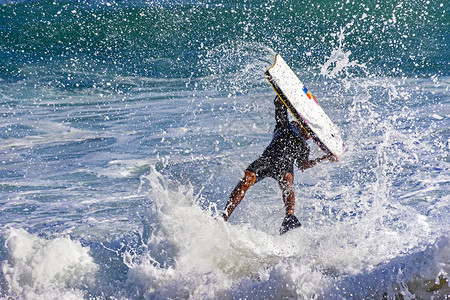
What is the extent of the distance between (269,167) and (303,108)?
728 millimetres

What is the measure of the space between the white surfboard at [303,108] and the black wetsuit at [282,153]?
14 cm

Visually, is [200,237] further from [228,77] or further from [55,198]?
[228,77]

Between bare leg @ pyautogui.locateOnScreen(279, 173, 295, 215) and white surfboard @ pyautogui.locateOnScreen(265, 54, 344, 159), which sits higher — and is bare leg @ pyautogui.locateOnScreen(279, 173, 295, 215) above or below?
below

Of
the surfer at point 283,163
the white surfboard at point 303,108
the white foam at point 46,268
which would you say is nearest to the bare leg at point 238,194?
the surfer at point 283,163

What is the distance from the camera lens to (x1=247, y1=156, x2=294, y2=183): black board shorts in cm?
489

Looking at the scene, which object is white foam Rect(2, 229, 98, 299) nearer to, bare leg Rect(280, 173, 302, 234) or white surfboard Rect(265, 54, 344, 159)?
bare leg Rect(280, 173, 302, 234)

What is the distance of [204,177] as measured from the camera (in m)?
7.10

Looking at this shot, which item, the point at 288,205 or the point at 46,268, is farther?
the point at 288,205

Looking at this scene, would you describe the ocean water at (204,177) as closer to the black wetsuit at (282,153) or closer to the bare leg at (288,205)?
the bare leg at (288,205)

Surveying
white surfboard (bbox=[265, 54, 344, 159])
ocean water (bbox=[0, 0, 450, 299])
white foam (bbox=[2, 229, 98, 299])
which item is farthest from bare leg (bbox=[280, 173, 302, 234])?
white foam (bbox=[2, 229, 98, 299])

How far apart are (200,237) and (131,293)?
79cm

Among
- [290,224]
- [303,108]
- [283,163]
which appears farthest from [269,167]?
[303,108]

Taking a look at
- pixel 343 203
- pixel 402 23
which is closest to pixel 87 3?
pixel 402 23

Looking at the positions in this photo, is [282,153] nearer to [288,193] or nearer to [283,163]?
[283,163]
